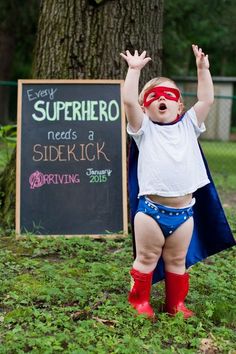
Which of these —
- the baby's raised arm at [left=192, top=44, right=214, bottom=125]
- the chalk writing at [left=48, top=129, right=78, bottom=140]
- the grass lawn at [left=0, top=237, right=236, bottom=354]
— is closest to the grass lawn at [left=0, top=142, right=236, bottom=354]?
the grass lawn at [left=0, top=237, right=236, bottom=354]

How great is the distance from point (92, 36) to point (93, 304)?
2.89 metres

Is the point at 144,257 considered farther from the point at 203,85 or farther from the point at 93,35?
the point at 93,35

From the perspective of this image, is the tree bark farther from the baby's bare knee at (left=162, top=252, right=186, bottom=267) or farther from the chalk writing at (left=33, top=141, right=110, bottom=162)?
the baby's bare knee at (left=162, top=252, right=186, bottom=267)

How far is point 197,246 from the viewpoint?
4.15 m

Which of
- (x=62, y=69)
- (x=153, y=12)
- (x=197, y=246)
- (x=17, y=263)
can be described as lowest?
(x=17, y=263)

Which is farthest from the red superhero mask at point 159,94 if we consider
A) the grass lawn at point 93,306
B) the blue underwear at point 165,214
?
the grass lawn at point 93,306

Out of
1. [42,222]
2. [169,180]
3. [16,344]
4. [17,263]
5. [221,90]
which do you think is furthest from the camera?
[221,90]

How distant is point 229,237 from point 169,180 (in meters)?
0.73

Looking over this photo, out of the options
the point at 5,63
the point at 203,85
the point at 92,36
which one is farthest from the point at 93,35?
the point at 5,63

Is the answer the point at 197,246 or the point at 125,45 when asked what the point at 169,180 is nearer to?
the point at 197,246

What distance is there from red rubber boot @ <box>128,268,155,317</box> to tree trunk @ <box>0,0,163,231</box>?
98.7 inches

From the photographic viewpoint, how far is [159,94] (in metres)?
3.74

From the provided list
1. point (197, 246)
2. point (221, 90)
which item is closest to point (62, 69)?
point (197, 246)

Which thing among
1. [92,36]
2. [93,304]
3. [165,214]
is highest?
[92,36]
